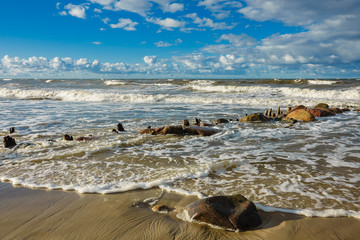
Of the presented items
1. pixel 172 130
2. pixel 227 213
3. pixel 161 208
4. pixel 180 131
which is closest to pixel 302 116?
pixel 180 131

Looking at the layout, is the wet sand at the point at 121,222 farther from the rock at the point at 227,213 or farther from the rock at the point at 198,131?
the rock at the point at 198,131

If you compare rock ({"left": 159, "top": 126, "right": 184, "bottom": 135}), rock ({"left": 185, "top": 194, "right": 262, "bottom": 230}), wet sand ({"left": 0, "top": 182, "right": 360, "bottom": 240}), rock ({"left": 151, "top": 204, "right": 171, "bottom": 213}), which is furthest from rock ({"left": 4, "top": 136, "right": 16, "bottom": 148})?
rock ({"left": 185, "top": 194, "right": 262, "bottom": 230})

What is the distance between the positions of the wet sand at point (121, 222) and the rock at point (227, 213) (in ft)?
0.22

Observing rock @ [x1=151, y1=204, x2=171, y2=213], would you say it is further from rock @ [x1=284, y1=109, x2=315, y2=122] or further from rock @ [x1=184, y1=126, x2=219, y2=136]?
rock @ [x1=284, y1=109, x2=315, y2=122]

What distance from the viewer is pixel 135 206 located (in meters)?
2.86

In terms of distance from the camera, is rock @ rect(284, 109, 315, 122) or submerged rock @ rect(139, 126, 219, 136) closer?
submerged rock @ rect(139, 126, 219, 136)

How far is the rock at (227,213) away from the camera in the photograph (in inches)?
92.1

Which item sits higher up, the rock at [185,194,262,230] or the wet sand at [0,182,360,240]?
the rock at [185,194,262,230]

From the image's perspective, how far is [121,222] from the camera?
2.54 meters

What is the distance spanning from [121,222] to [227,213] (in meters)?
1.12

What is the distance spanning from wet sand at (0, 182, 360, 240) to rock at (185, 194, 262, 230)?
→ 68mm

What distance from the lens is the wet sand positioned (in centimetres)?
229

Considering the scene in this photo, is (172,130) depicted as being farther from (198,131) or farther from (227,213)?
(227,213)

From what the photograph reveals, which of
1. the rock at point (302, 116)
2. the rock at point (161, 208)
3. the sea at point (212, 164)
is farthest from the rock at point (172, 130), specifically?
the rock at point (302, 116)
